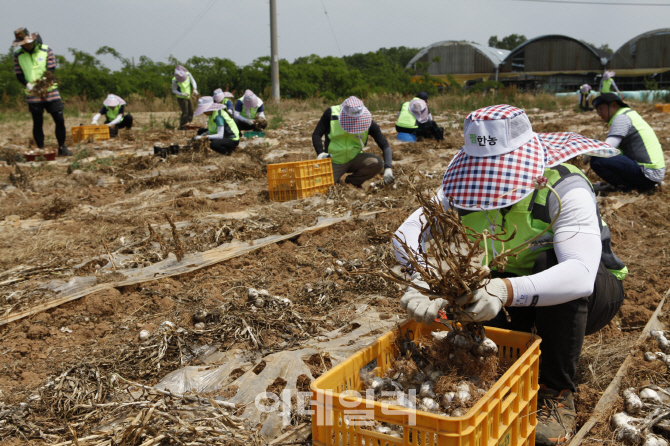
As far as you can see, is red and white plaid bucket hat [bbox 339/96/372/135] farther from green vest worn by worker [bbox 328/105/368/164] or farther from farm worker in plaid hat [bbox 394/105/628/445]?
farm worker in plaid hat [bbox 394/105/628/445]

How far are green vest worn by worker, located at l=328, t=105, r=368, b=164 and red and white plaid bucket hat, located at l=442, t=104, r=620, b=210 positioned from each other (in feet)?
12.6

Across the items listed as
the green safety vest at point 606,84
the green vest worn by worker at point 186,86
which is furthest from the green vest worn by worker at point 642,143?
the green safety vest at point 606,84

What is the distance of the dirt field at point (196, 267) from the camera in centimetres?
236

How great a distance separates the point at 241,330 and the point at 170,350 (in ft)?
1.13

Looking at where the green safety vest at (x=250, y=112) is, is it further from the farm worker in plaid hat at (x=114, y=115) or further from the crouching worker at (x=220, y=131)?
the farm worker in plaid hat at (x=114, y=115)

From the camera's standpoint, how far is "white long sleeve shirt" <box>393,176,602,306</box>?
1.63m

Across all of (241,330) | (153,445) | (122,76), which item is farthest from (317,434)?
(122,76)

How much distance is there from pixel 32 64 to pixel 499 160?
321 inches

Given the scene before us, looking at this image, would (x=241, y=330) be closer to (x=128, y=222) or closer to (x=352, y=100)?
(x=128, y=222)

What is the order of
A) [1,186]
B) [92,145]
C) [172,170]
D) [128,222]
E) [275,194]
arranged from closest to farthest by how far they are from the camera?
[128,222]
[275,194]
[1,186]
[172,170]
[92,145]

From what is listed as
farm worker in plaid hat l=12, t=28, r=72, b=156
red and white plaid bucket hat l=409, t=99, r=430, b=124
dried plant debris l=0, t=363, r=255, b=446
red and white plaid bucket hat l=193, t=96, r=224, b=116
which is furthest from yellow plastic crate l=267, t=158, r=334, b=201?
farm worker in plaid hat l=12, t=28, r=72, b=156

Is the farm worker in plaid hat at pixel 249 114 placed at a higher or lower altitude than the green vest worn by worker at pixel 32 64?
lower

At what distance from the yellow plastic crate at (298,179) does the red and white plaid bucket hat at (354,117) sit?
456 millimetres

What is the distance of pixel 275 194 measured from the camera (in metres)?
5.32
